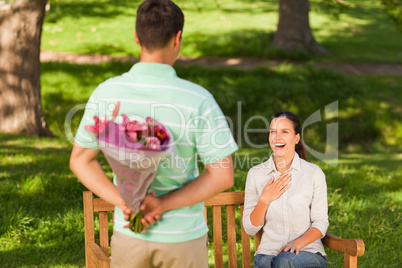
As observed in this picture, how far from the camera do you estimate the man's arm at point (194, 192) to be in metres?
1.97

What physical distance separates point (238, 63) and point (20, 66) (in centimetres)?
698

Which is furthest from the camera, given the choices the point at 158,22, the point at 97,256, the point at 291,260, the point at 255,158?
the point at 255,158

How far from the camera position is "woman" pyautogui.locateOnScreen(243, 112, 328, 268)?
3.07 metres

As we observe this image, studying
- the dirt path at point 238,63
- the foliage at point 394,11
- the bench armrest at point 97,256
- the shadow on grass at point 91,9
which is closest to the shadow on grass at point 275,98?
the dirt path at point 238,63

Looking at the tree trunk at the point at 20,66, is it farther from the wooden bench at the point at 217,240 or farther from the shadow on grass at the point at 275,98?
Result: the wooden bench at the point at 217,240

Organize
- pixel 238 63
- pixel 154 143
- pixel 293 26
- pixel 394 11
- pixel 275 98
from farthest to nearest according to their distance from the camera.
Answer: pixel 293 26 < pixel 238 63 < pixel 394 11 < pixel 275 98 < pixel 154 143

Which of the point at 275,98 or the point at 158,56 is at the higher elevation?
the point at 158,56

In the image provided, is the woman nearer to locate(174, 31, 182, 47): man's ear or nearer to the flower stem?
the flower stem

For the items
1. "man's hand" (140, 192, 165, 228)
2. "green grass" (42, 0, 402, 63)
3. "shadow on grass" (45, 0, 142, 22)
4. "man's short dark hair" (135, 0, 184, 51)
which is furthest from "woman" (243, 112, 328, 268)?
"shadow on grass" (45, 0, 142, 22)

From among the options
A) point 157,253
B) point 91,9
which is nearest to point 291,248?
point 157,253

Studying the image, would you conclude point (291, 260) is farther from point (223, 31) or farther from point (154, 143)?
point (223, 31)

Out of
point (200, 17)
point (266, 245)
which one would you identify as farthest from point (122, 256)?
point (200, 17)

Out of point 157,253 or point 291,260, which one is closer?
point 157,253

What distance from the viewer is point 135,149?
1.83 m
